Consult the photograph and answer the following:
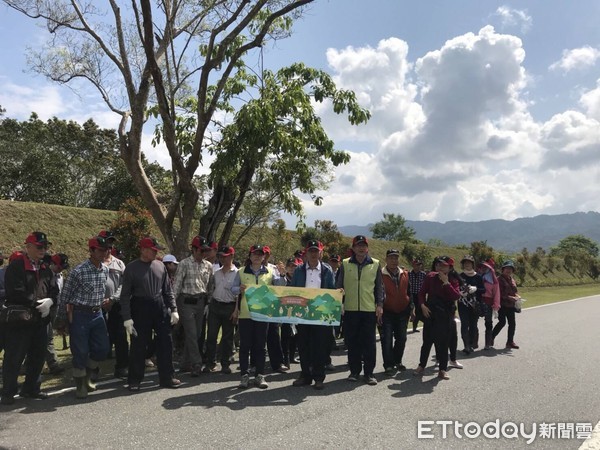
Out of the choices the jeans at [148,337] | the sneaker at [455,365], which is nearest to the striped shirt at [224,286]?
the jeans at [148,337]

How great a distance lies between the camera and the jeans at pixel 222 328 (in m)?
7.18

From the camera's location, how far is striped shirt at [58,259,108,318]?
5.89 metres

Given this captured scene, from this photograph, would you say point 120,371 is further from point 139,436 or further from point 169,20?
point 169,20

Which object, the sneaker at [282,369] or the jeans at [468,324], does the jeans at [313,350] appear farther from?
the jeans at [468,324]

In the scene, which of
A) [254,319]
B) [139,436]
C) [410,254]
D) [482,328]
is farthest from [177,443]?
[410,254]

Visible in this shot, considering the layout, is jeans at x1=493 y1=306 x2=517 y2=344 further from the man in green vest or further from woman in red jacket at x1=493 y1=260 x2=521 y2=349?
the man in green vest

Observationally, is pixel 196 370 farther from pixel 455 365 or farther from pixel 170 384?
pixel 455 365

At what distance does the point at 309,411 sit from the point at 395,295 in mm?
2892

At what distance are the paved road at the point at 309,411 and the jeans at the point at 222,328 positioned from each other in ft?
1.64

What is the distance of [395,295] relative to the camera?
7516mm

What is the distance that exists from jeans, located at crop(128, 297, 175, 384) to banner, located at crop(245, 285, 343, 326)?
126cm

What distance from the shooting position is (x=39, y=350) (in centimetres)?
583

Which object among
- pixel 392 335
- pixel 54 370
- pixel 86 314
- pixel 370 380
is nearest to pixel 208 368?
pixel 86 314

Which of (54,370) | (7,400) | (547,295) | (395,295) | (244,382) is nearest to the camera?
(7,400)
